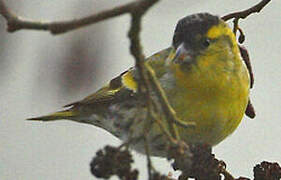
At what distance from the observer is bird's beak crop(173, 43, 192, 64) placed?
1.90 m

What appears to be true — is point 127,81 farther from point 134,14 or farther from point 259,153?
point 259,153

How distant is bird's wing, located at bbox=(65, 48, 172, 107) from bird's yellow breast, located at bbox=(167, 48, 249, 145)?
19cm

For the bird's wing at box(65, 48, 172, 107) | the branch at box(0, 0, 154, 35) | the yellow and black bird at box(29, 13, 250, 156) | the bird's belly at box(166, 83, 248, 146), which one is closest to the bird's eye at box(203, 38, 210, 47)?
the yellow and black bird at box(29, 13, 250, 156)

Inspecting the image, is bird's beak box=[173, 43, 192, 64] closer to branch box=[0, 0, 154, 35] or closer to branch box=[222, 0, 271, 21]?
branch box=[222, 0, 271, 21]

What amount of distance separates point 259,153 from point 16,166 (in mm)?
1491

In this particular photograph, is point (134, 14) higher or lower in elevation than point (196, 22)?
lower

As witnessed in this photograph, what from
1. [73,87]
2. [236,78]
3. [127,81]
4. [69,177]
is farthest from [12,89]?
[236,78]

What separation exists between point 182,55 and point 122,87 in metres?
0.49

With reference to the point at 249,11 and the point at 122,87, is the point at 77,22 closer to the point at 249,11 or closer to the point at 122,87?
the point at 249,11

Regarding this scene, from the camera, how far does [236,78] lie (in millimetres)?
2164

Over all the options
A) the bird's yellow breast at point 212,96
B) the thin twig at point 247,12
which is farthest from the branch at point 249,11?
the bird's yellow breast at point 212,96

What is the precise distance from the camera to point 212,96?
2094 mm

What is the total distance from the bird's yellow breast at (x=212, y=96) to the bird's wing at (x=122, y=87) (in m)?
0.19

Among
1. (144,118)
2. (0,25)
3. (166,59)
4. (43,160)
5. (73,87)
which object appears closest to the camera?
(144,118)
